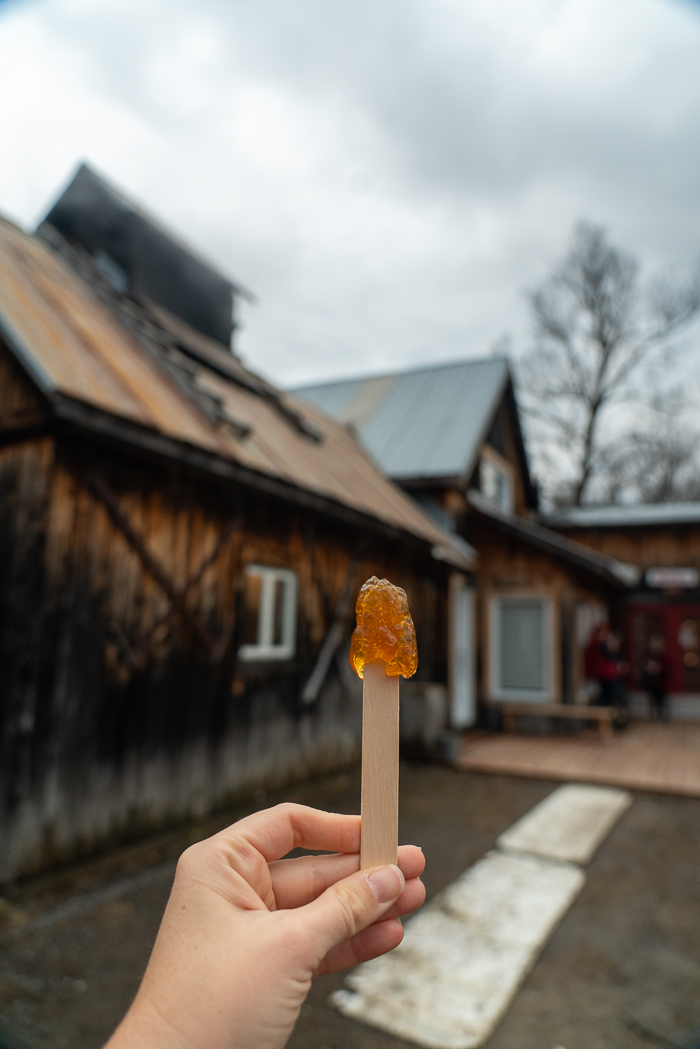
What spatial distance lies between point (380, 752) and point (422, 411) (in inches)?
476

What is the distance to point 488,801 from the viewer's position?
20.5ft

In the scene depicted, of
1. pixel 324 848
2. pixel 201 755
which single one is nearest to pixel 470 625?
pixel 201 755

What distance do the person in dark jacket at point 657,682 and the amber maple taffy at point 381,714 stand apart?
14.1m

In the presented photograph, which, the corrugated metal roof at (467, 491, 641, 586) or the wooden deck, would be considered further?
the corrugated metal roof at (467, 491, 641, 586)

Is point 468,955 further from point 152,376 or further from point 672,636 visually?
point 672,636

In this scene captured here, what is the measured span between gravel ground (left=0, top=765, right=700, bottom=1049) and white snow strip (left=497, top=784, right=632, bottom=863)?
17 centimetres

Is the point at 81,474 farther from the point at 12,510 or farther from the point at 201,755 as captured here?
the point at 201,755

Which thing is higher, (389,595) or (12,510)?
(12,510)

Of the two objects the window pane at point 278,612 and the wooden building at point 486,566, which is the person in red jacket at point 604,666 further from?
the window pane at point 278,612

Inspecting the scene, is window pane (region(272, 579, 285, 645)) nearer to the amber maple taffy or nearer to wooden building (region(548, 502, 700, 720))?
the amber maple taffy

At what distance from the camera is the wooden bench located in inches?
386

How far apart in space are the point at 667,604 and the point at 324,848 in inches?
597

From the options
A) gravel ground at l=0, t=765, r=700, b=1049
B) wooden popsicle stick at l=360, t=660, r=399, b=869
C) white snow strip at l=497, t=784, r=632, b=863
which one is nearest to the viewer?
wooden popsicle stick at l=360, t=660, r=399, b=869

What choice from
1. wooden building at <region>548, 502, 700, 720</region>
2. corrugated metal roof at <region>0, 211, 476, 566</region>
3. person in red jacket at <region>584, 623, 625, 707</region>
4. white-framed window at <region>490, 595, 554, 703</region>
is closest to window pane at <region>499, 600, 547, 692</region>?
white-framed window at <region>490, 595, 554, 703</region>
